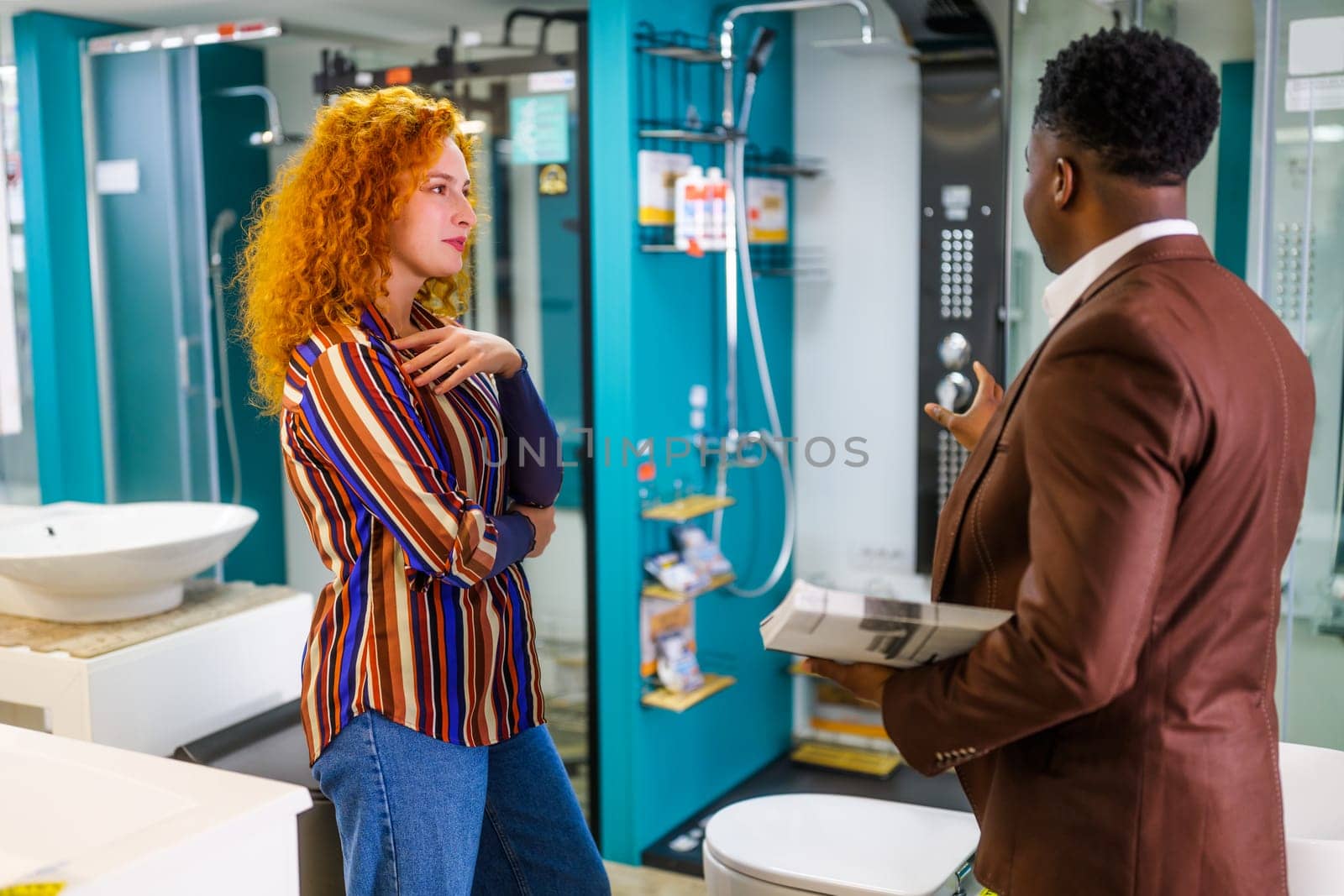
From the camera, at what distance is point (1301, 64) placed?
245cm

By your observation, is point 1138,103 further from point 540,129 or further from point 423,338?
point 540,129

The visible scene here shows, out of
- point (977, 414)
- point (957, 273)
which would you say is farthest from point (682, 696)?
point (977, 414)

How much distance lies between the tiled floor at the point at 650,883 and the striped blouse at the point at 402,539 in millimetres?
1277

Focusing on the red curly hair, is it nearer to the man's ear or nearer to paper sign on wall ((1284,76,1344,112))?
the man's ear

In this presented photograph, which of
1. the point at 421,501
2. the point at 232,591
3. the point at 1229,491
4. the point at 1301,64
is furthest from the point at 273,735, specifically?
the point at 1301,64

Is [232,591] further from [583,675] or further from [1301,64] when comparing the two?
[1301,64]

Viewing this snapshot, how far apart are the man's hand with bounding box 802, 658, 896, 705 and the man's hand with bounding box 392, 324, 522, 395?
631mm

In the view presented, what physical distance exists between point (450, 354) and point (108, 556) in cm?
86

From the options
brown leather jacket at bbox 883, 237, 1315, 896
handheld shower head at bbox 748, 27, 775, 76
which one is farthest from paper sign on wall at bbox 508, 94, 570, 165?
brown leather jacket at bbox 883, 237, 1315, 896

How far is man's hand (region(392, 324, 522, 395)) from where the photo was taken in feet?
5.25

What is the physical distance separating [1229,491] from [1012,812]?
0.36m

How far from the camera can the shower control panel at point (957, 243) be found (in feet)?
10.1

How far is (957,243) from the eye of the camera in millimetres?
3180

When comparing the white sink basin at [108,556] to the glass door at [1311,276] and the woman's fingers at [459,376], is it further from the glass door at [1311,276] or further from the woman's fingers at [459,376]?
the glass door at [1311,276]
